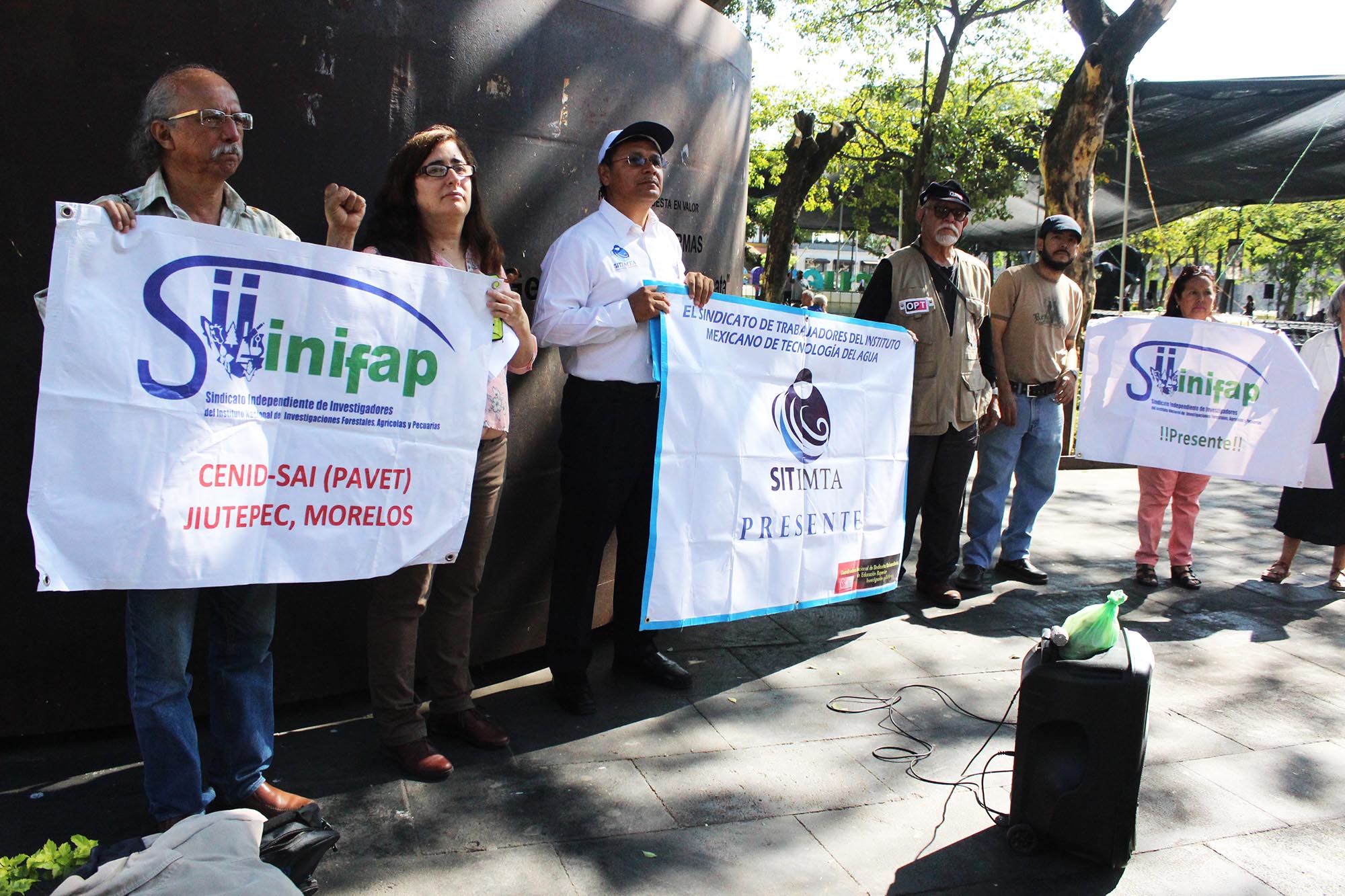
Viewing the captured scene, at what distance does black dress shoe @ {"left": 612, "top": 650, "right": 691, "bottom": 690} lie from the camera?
4.40 metres

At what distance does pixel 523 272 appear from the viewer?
168 inches

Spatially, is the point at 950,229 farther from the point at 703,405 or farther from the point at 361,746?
the point at 361,746

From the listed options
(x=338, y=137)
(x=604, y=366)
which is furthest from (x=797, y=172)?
(x=338, y=137)

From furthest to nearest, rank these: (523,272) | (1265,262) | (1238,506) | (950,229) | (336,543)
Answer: (1265,262)
(1238,506)
(950,229)
(523,272)
(336,543)

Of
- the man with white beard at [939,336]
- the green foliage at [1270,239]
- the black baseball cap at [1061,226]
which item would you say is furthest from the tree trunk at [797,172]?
the green foliage at [1270,239]

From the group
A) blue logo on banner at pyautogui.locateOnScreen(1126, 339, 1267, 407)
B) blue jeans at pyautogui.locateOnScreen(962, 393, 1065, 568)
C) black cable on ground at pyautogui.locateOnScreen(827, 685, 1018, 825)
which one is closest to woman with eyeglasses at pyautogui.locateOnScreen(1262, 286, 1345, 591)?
blue logo on banner at pyautogui.locateOnScreen(1126, 339, 1267, 407)

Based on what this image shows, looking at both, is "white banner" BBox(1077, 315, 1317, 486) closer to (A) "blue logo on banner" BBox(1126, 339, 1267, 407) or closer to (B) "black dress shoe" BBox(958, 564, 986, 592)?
(A) "blue logo on banner" BBox(1126, 339, 1267, 407)

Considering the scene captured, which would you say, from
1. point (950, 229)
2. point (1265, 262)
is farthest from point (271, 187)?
point (1265, 262)

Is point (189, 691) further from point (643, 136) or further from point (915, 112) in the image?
point (915, 112)

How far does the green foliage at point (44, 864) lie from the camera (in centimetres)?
232

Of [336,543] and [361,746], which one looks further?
[361,746]

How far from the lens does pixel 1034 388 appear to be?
605cm

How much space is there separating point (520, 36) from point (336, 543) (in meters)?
2.08

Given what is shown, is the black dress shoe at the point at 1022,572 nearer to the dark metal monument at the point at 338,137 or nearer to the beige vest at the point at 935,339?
the beige vest at the point at 935,339
